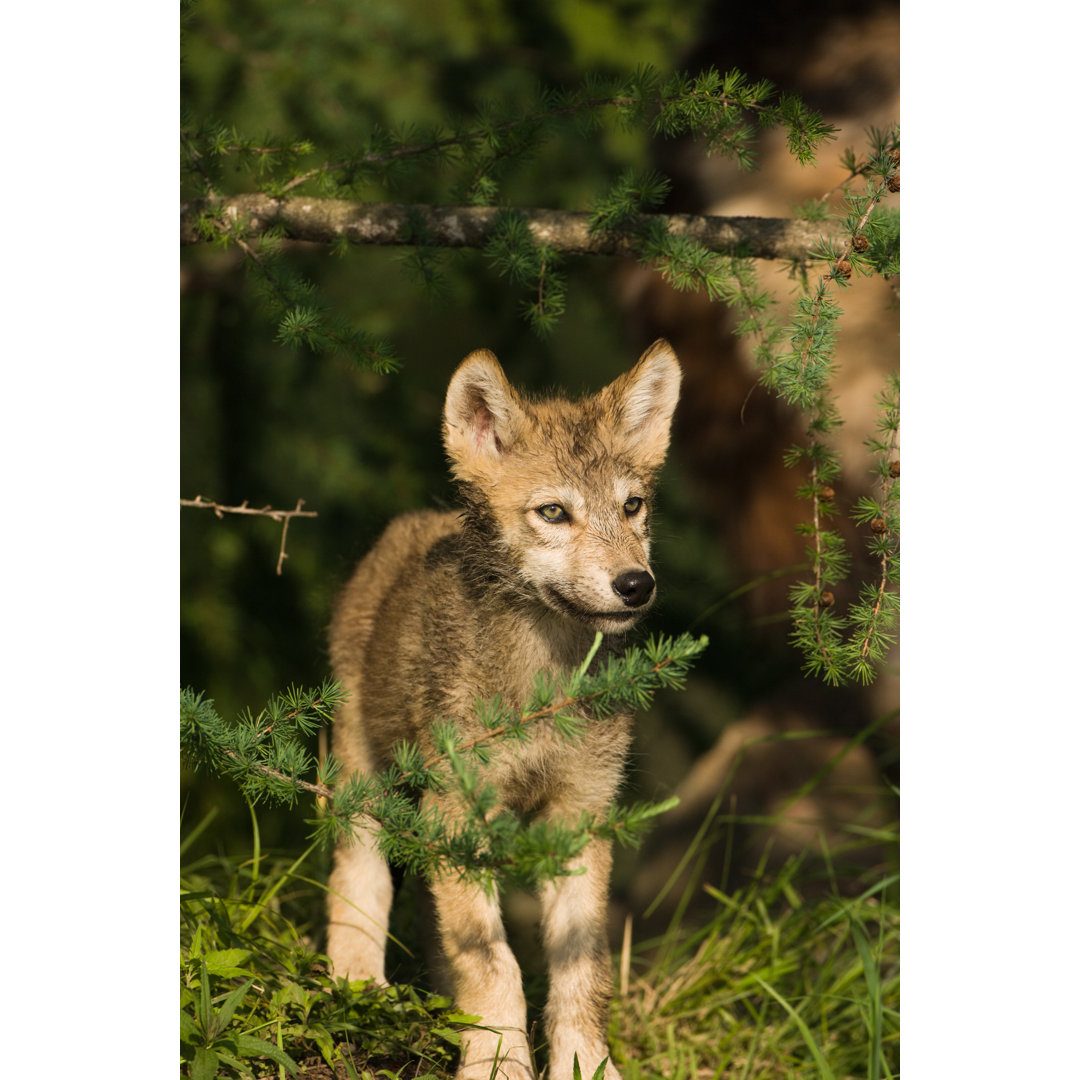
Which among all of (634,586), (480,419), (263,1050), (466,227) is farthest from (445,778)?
(466,227)

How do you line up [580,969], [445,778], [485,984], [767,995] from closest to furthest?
[445,778] → [485,984] → [580,969] → [767,995]

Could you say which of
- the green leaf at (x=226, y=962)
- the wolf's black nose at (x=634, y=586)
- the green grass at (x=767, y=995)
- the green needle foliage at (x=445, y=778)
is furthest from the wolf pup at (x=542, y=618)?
the green grass at (x=767, y=995)

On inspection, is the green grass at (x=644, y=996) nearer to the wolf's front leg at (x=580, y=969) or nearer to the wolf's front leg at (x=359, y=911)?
the wolf's front leg at (x=359, y=911)

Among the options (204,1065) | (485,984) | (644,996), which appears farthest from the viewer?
(644,996)

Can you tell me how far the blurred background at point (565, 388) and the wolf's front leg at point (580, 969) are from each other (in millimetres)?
441

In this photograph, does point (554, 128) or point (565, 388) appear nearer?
point (554, 128)

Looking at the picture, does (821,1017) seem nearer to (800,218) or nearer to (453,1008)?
(453,1008)

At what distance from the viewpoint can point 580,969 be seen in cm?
296

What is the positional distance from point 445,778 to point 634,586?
0.62 m

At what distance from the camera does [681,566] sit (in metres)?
5.01

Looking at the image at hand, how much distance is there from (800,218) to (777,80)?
85 cm

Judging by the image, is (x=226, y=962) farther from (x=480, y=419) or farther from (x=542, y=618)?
(x=480, y=419)

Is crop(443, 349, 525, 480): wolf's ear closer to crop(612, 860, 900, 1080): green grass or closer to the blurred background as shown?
the blurred background

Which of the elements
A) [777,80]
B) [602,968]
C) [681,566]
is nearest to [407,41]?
[777,80]
